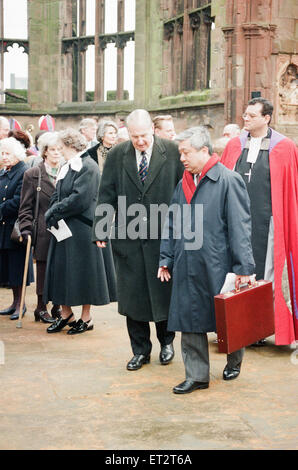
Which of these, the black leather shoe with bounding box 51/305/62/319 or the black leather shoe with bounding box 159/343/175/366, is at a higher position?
the black leather shoe with bounding box 159/343/175/366

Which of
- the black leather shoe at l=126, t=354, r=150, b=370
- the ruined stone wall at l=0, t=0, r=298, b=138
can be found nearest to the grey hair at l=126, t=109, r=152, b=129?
the black leather shoe at l=126, t=354, r=150, b=370

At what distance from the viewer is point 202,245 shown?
5.31 m

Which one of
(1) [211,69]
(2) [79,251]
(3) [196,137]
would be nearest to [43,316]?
(2) [79,251]

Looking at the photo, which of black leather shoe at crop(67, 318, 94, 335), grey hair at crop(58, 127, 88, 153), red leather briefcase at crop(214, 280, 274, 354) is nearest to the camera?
red leather briefcase at crop(214, 280, 274, 354)

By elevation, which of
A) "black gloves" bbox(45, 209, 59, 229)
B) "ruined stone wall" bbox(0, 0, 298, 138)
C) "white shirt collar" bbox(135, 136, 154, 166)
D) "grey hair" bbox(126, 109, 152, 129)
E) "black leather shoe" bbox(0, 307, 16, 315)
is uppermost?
"ruined stone wall" bbox(0, 0, 298, 138)

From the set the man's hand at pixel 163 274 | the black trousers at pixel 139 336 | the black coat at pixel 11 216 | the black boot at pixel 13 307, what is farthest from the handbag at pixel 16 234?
the man's hand at pixel 163 274

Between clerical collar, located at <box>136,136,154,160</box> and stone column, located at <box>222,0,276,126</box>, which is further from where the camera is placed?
stone column, located at <box>222,0,276,126</box>

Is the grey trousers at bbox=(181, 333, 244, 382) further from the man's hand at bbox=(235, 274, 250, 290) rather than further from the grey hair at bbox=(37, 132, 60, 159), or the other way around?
the grey hair at bbox=(37, 132, 60, 159)

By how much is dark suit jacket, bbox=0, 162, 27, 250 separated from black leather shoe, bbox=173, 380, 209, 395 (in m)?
3.24

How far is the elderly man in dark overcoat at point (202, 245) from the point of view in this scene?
17.4 feet

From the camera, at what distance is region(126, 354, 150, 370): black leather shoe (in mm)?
5949

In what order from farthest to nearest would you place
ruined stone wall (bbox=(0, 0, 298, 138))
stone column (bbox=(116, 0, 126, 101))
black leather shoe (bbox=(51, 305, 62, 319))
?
stone column (bbox=(116, 0, 126, 101)) → ruined stone wall (bbox=(0, 0, 298, 138)) → black leather shoe (bbox=(51, 305, 62, 319))

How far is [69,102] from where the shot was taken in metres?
22.6
